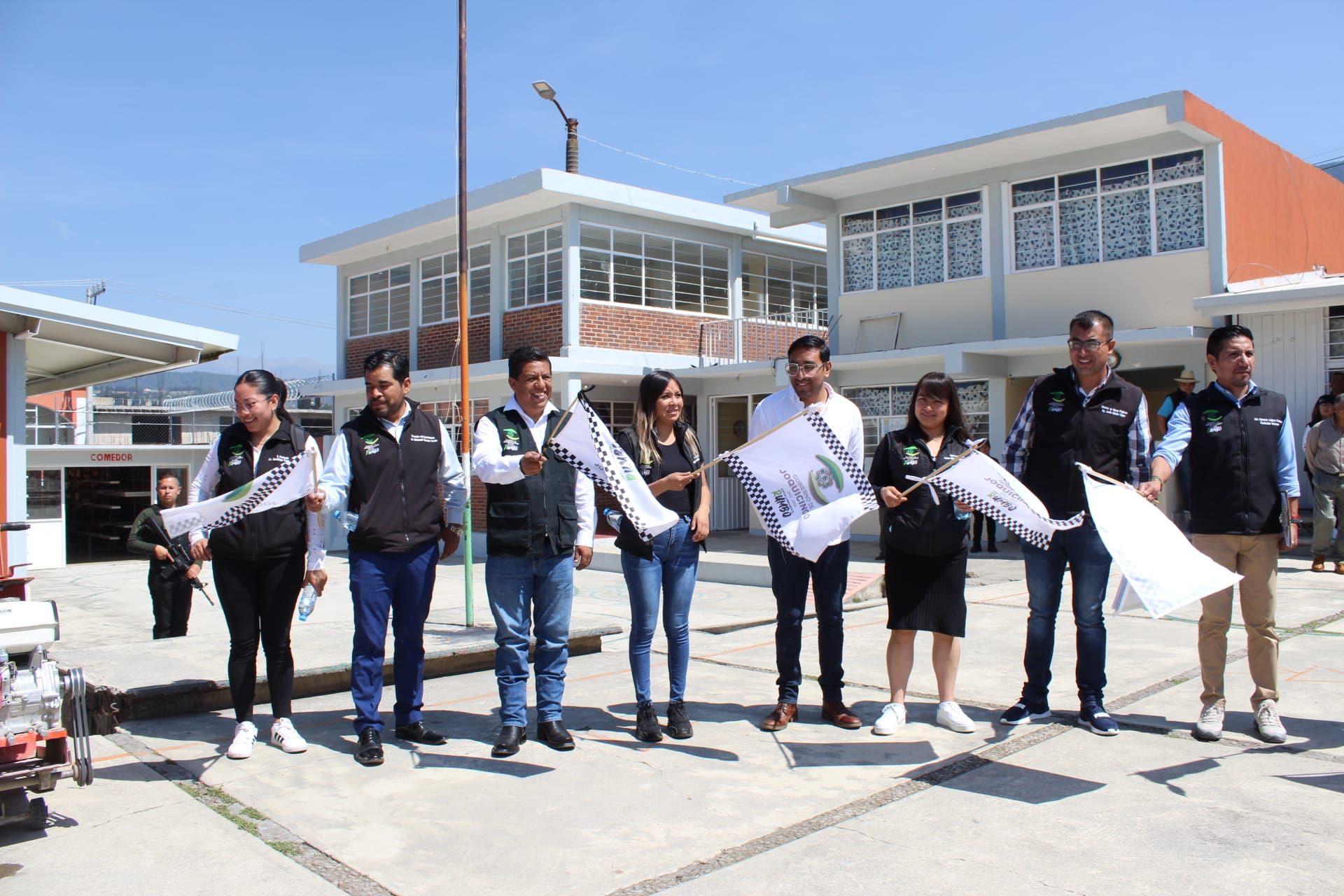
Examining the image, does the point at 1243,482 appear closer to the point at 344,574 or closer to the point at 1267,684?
the point at 1267,684

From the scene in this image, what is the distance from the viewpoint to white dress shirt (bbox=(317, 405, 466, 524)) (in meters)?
4.68

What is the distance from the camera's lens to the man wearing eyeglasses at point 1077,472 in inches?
187

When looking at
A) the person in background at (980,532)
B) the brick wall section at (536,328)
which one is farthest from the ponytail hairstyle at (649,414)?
the brick wall section at (536,328)

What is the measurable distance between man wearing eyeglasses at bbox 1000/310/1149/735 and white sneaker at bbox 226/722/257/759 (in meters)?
3.55

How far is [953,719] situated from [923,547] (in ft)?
2.73

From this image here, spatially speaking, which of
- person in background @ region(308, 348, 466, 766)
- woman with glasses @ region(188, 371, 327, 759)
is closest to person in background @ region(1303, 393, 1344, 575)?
person in background @ region(308, 348, 466, 766)

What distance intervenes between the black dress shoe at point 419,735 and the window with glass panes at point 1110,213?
42.0 feet

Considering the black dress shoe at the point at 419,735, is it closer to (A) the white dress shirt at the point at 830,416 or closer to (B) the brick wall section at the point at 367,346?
(A) the white dress shirt at the point at 830,416

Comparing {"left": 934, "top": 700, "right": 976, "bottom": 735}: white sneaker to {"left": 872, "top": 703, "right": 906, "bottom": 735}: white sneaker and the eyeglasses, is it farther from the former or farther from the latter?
the eyeglasses

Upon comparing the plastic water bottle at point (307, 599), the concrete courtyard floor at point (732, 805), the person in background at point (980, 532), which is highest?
the plastic water bottle at point (307, 599)

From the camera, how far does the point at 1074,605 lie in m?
4.91

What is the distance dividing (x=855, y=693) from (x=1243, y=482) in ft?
7.55

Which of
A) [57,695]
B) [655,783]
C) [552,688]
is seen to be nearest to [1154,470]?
[655,783]

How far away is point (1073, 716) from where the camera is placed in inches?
199
